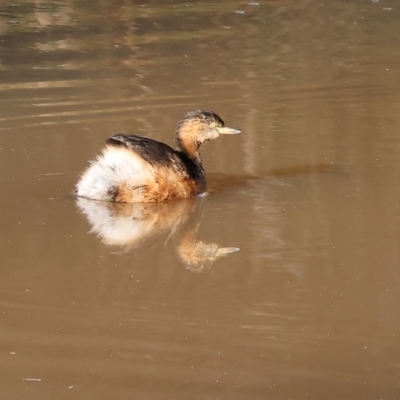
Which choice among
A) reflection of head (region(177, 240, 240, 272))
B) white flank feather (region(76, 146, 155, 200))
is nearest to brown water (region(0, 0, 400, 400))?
reflection of head (region(177, 240, 240, 272))

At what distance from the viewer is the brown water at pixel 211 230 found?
13.0 feet

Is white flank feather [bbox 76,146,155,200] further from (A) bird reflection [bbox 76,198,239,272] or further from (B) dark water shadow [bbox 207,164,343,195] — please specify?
(B) dark water shadow [bbox 207,164,343,195]

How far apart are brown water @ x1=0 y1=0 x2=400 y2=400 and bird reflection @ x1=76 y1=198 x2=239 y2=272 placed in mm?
17

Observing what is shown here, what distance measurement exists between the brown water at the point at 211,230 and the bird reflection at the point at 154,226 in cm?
2

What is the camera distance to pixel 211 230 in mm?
5805

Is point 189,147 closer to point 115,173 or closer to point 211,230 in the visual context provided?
point 115,173

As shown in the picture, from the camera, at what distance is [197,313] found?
4465 mm

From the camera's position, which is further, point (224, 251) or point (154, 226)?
point (154, 226)

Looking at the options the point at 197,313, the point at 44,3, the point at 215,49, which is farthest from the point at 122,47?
the point at 197,313

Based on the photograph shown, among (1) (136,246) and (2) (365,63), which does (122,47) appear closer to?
(2) (365,63)

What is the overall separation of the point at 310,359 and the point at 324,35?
8361mm

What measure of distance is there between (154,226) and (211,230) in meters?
0.34

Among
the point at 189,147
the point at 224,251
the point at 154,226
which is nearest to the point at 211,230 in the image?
the point at 154,226

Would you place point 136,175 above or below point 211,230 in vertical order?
above
